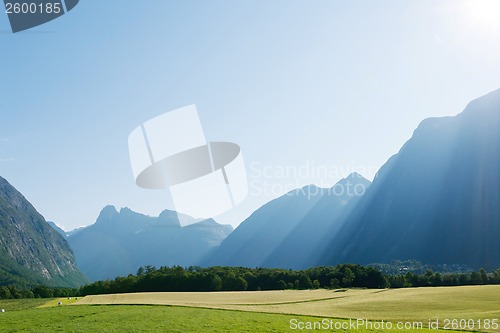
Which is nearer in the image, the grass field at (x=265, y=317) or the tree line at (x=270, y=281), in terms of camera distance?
the grass field at (x=265, y=317)

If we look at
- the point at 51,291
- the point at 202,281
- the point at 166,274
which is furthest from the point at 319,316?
the point at 51,291

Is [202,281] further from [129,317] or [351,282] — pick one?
[129,317]

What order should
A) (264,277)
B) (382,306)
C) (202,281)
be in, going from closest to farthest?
(382,306)
(202,281)
(264,277)

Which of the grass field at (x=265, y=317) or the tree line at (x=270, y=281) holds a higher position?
the grass field at (x=265, y=317)

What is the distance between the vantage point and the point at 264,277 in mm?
146875

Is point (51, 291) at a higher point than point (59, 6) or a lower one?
lower

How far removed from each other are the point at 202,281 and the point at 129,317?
87533mm

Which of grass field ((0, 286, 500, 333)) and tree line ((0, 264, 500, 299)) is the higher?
grass field ((0, 286, 500, 333))

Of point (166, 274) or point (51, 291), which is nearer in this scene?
point (166, 274)

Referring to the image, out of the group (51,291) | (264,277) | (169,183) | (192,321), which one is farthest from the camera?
(51,291)

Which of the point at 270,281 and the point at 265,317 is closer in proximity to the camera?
the point at 265,317

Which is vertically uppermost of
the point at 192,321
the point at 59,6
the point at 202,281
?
the point at 59,6

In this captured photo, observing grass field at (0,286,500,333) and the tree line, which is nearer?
grass field at (0,286,500,333)

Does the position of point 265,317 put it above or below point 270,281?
above
